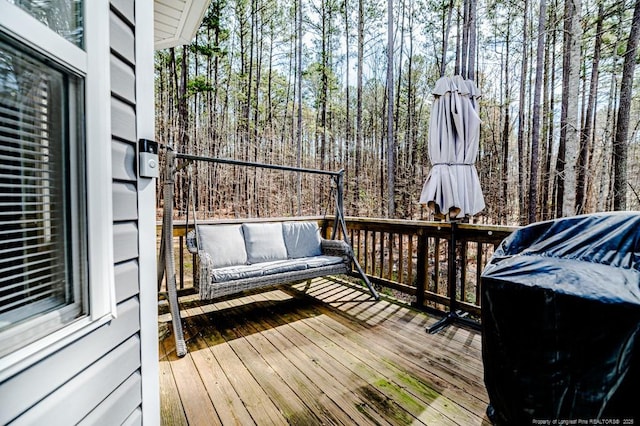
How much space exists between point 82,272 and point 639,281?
6.56 feet

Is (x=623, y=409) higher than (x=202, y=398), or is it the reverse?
(x=623, y=409)

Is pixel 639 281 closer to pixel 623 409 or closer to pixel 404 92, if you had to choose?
pixel 623 409

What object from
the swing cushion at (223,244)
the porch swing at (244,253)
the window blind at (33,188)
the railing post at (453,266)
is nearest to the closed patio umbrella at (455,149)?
the railing post at (453,266)

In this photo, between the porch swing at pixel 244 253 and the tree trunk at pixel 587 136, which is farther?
the tree trunk at pixel 587 136

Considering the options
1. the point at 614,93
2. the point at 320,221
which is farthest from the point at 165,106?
the point at 614,93

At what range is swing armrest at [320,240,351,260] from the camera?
141 inches

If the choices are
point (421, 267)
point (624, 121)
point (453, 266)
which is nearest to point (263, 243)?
point (421, 267)

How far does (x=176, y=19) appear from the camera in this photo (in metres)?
2.68

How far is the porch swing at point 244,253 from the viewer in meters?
2.53

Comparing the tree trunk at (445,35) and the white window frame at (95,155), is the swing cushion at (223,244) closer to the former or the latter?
the white window frame at (95,155)

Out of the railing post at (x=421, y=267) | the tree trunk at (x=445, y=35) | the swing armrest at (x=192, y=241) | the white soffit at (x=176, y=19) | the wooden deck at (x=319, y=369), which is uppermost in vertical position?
the tree trunk at (x=445, y=35)

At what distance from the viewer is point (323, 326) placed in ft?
9.43

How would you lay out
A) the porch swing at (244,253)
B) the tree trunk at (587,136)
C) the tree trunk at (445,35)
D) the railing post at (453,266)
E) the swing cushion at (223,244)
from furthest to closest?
the tree trunk at (445,35) < the tree trunk at (587,136) < the swing cushion at (223,244) < the railing post at (453,266) < the porch swing at (244,253)

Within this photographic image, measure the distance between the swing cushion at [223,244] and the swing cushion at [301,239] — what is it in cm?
62
